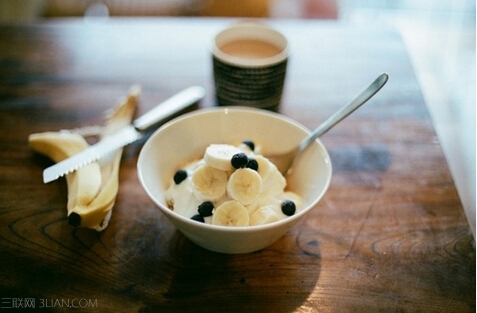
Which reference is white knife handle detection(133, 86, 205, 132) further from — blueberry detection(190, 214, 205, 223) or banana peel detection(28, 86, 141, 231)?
blueberry detection(190, 214, 205, 223)

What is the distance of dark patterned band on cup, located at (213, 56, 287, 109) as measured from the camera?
1.01m

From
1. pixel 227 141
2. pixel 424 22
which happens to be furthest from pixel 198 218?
pixel 424 22

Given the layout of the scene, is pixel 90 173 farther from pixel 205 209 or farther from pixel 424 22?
pixel 424 22

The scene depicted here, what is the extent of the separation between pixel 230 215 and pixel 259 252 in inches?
3.8

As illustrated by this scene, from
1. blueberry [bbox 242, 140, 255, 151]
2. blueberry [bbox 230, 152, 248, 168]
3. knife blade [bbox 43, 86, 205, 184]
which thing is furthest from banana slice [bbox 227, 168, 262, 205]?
knife blade [bbox 43, 86, 205, 184]

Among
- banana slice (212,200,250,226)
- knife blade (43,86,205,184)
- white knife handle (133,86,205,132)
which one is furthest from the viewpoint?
white knife handle (133,86,205,132)

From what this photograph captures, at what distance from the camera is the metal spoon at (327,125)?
0.78m

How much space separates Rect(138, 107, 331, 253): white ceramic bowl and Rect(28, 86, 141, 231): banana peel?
0.09 m

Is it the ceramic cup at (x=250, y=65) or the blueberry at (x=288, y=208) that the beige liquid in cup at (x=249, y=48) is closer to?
the ceramic cup at (x=250, y=65)

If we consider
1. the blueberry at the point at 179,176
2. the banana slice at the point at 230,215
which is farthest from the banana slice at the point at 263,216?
the blueberry at the point at 179,176

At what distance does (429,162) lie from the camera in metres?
0.98

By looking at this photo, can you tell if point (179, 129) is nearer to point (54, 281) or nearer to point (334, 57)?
point (54, 281)

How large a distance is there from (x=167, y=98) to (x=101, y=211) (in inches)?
15.3

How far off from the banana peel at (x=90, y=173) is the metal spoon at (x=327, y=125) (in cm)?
29
